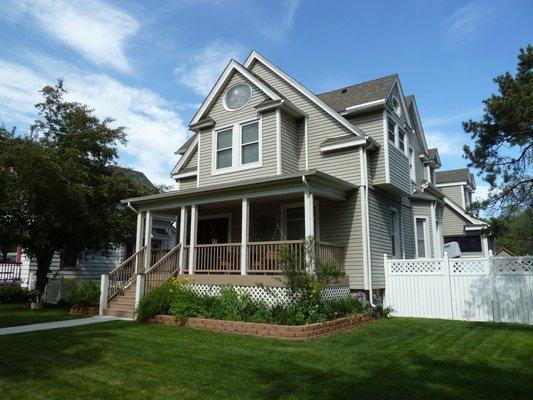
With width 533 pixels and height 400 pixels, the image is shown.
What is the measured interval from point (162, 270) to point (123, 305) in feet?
5.41

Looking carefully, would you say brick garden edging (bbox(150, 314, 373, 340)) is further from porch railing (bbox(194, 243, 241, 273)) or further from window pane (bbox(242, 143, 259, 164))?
window pane (bbox(242, 143, 259, 164))

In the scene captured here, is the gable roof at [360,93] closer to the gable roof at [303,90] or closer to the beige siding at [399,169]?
the gable roof at [303,90]

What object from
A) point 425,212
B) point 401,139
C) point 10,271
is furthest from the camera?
point 10,271

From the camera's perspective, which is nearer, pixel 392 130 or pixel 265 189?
pixel 265 189

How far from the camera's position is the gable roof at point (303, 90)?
1419 cm

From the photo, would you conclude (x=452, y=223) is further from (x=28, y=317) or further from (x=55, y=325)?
(x=28, y=317)

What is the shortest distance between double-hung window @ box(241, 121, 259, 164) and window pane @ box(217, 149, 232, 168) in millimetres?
672

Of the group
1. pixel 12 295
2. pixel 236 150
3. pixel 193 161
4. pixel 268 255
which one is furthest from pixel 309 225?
pixel 12 295

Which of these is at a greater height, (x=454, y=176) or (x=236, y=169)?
(x=454, y=176)

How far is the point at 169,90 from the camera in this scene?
54.2 ft

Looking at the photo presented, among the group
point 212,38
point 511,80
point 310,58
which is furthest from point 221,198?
point 511,80

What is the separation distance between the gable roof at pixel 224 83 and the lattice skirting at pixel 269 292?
276 inches

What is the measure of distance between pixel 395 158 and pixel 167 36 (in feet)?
29.1

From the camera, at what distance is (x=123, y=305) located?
13484 millimetres
